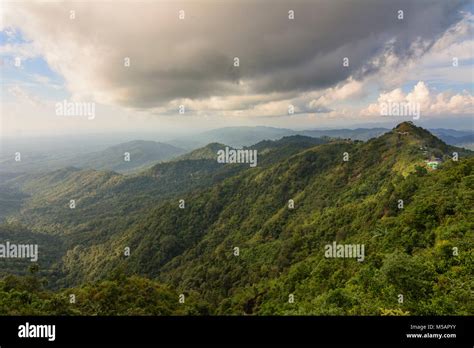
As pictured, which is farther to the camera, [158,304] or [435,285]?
[158,304]

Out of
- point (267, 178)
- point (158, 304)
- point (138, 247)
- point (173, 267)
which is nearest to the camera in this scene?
point (158, 304)

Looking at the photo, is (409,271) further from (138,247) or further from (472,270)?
(138,247)

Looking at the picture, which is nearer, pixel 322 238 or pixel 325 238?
pixel 325 238

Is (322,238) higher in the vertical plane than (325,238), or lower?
lower
